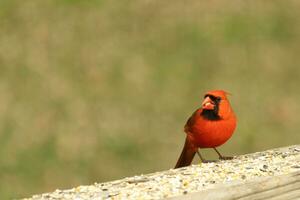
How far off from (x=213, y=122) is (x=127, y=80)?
3.74 meters

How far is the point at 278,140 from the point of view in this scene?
23.0ft

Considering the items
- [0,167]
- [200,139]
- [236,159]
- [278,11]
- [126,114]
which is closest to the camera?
[236,159]

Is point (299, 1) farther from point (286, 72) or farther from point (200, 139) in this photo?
point (200, 139)

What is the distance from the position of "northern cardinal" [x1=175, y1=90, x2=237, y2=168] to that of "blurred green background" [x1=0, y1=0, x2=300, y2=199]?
2812mm

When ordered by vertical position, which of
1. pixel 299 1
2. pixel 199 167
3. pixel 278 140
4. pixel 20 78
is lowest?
pixel 199 167

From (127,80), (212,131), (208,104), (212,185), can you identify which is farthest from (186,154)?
(127,80)

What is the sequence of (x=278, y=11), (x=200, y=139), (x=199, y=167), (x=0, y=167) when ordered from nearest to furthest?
(x=199, y=167), (x=200, y=139), (x=0, y=167), (x=278, y=11)

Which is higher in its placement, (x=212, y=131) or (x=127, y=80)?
(x=127, y=80)

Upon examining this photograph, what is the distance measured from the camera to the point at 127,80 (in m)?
7.23

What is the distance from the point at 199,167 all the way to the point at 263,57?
186 inches

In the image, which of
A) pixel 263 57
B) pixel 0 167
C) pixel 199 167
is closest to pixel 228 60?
pixel 263 57

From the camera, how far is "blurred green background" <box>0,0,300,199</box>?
660cm

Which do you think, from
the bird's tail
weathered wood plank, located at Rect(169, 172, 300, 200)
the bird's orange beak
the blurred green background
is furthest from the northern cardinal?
the blurred green background

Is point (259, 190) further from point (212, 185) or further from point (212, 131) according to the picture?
point (212, 131)
